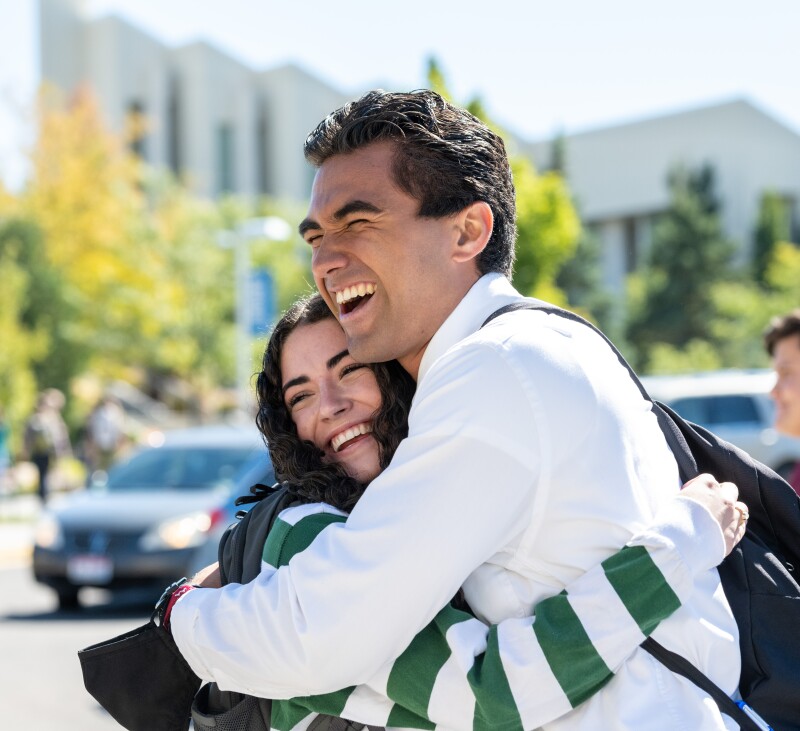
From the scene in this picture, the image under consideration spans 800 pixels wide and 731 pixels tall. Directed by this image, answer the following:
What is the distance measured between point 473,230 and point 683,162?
53329 millimetres

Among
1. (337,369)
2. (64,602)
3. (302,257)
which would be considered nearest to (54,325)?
(302,257)

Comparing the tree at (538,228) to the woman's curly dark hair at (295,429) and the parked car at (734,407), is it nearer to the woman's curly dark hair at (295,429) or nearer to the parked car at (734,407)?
the parked car at (734,407)

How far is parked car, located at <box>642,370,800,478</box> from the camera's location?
49.4ft

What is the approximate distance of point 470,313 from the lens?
6.72 ft

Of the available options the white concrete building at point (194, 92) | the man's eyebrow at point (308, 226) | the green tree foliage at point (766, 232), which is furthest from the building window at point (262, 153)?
the man's eyebrow at point (308, 226)

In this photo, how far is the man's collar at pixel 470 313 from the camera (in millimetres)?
2041

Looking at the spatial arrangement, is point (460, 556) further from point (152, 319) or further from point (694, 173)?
point (694, 173)

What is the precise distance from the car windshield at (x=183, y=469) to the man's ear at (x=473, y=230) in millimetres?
8548

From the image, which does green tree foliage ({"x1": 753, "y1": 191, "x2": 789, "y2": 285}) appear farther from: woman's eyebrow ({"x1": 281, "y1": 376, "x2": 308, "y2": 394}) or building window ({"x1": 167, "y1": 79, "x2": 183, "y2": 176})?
woman's eyebrow ({"x1": 281, "y1": 376, "x2": 308, "y2": 394})

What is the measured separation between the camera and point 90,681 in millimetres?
2268

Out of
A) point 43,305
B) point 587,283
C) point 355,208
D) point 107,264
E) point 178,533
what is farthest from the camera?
point 587,283

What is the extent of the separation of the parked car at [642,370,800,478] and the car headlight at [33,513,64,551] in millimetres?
8062

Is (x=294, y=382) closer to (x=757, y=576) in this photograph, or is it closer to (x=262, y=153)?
(x=757, y=576)

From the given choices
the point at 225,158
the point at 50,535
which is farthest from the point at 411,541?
the point at 225,158
